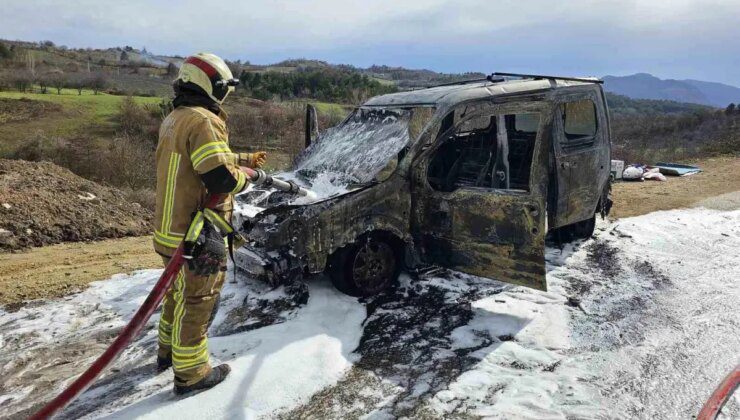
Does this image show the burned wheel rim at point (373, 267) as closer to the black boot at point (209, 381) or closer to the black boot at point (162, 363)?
the black boot at point (209, 381)

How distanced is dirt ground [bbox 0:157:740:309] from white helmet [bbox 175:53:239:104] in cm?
306

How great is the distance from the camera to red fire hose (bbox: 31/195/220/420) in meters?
2.47

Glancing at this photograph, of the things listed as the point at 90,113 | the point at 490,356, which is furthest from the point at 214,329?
the point at 90,113

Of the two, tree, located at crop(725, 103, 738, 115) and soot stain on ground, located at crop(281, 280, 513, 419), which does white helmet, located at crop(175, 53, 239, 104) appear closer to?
soot stain on ground, located at crop(281, 280, 513, 419)

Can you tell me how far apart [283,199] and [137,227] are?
12.7 feet

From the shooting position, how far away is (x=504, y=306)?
15.6ft

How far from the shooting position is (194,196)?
10.3 feet

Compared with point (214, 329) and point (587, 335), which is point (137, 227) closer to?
point (214, 329)

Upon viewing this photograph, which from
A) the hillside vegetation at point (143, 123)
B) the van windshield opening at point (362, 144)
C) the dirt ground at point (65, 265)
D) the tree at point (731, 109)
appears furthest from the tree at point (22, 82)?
the tree at point (731, 109)

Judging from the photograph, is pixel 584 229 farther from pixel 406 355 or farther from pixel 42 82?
pixel 42 82

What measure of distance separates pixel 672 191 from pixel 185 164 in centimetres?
1015

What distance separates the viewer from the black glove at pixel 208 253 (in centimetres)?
306

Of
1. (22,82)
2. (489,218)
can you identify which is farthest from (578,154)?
(22,82)

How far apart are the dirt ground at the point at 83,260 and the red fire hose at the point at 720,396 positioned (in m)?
5.10
